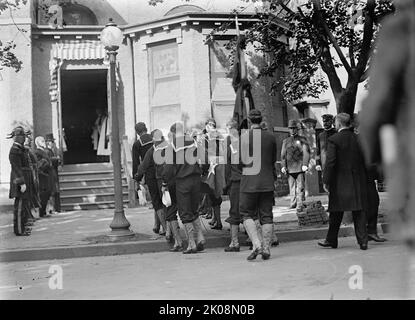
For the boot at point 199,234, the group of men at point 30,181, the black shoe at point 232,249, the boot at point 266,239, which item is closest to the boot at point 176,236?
the boot at point 199,234

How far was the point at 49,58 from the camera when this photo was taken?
16609mm

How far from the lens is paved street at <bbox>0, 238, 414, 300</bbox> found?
5715 millimetres

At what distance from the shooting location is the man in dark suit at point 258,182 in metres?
7.65

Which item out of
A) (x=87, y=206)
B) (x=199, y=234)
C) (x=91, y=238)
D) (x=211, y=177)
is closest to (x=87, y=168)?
(x=87, y=206)

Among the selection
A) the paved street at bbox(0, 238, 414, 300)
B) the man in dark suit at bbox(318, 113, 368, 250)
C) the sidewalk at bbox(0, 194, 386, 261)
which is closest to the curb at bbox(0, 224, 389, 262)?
the sidewalk at bbox(0, 194, 386, 261)

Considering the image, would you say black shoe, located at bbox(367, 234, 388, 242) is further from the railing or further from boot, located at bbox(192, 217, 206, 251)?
the railing

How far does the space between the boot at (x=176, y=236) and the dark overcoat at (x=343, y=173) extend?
2322mm

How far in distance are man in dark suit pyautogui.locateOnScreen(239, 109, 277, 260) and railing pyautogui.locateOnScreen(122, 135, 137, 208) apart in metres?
7.80

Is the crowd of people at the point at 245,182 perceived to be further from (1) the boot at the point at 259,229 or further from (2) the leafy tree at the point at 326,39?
(2) the leafy tree at the point at 326,39

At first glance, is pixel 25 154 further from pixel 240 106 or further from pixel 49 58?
pixel 49 58

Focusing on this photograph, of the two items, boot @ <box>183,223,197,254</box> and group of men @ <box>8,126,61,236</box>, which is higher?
group of men @ <box>8,126,61,236</box>

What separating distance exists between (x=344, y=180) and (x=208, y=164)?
83.3 inches

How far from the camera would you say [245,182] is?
7.80m

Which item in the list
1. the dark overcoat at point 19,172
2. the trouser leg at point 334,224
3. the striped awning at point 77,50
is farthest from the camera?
the striped awning at point 77,50
